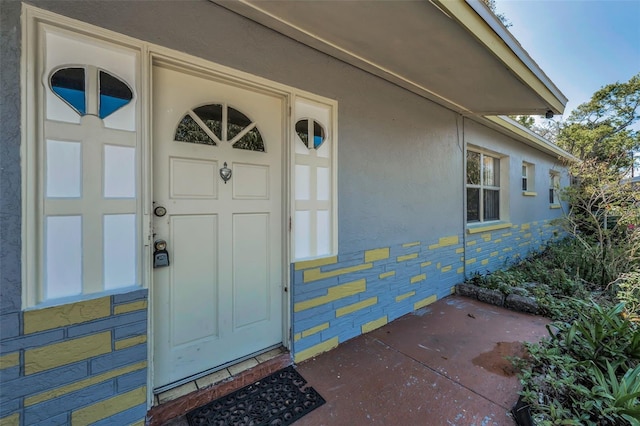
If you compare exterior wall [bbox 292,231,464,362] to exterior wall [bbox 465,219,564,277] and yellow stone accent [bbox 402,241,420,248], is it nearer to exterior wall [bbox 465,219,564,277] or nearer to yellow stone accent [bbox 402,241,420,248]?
yellow stone accent [bbox 402,241,420,248]

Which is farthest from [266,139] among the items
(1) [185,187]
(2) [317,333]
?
(2) [317,333]

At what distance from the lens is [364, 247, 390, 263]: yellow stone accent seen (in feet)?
8.93

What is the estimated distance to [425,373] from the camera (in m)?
2.04

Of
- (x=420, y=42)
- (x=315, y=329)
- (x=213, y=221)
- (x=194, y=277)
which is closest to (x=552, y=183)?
(x=420, y=42)

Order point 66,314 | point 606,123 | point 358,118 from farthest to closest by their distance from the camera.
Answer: point 606,123 → point 358,118 → point 66,314

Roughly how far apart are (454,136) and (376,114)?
5.68 feet

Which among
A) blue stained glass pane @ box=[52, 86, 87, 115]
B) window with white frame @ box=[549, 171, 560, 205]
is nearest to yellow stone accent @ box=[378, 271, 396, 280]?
blue stained glass pane @ box=[52, 86, 87, 115]

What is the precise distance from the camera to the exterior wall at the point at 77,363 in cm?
122

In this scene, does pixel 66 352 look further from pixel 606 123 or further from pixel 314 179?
pixel 606 123

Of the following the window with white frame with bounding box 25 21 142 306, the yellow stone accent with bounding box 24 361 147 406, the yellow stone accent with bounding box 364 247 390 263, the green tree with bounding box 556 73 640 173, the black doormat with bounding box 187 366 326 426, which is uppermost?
the green tree with bounding box 556 73 640 173

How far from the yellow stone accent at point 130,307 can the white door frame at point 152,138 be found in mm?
49

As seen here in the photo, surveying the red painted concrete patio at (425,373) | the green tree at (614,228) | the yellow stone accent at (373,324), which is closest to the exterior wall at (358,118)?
the yellow stone accent at (373,324)

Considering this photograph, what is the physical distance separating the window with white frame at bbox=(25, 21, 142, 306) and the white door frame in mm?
50

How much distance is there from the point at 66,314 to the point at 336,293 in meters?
1.87
